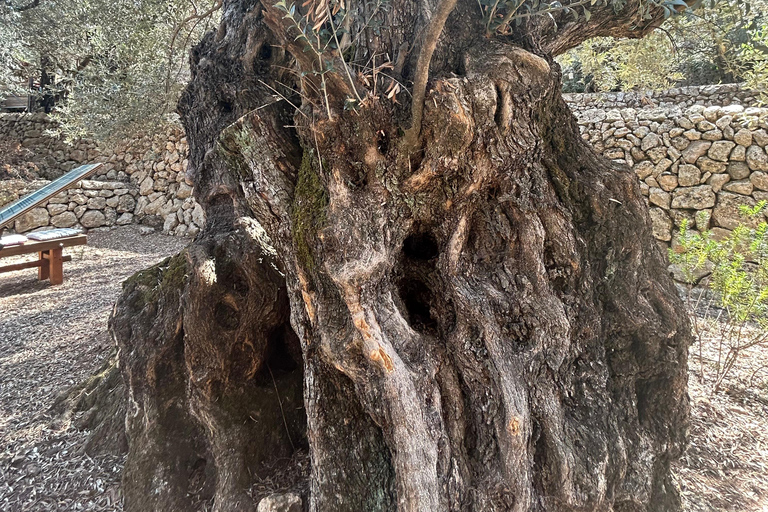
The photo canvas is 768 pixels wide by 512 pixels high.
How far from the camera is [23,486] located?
2137 mm

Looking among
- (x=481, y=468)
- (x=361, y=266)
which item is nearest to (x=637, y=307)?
(x=481, y=468)

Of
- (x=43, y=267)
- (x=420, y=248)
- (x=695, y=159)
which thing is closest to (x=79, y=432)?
(x=420, y=248)

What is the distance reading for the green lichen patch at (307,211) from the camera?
161 centimetres

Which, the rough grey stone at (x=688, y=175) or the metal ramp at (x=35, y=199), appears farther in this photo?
the rough grey stone at (x=688, y=175)

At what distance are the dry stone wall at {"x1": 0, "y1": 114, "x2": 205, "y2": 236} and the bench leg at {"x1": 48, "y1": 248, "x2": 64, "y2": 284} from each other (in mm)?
2481

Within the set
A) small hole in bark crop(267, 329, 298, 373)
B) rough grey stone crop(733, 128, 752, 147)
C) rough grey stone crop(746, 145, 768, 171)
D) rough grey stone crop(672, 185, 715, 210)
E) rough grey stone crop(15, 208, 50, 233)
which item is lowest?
small hole in bark crop(267, 329, 298, 373)

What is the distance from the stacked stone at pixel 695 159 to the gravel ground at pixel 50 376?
6356mm

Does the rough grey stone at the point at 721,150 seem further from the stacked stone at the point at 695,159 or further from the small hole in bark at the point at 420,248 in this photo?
the small hole in bark at the point at 420,248

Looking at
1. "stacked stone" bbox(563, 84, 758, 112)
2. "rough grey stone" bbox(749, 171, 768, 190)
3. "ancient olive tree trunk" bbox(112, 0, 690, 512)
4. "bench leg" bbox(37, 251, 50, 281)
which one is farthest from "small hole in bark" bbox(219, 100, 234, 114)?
"stacked stone" bbox(563, 84, 758, 112)

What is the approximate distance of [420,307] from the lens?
74.4 inches

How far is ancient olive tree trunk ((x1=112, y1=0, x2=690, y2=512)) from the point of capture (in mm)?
1540

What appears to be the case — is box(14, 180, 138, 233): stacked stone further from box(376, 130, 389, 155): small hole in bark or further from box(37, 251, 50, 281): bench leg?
box(376, 130, 389, 155): small hole in bark

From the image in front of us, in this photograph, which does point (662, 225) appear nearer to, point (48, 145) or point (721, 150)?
point (721, 150)

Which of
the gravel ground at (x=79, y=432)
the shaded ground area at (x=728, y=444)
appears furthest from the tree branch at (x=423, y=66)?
the shaded ground area at (x=728, y=444)
